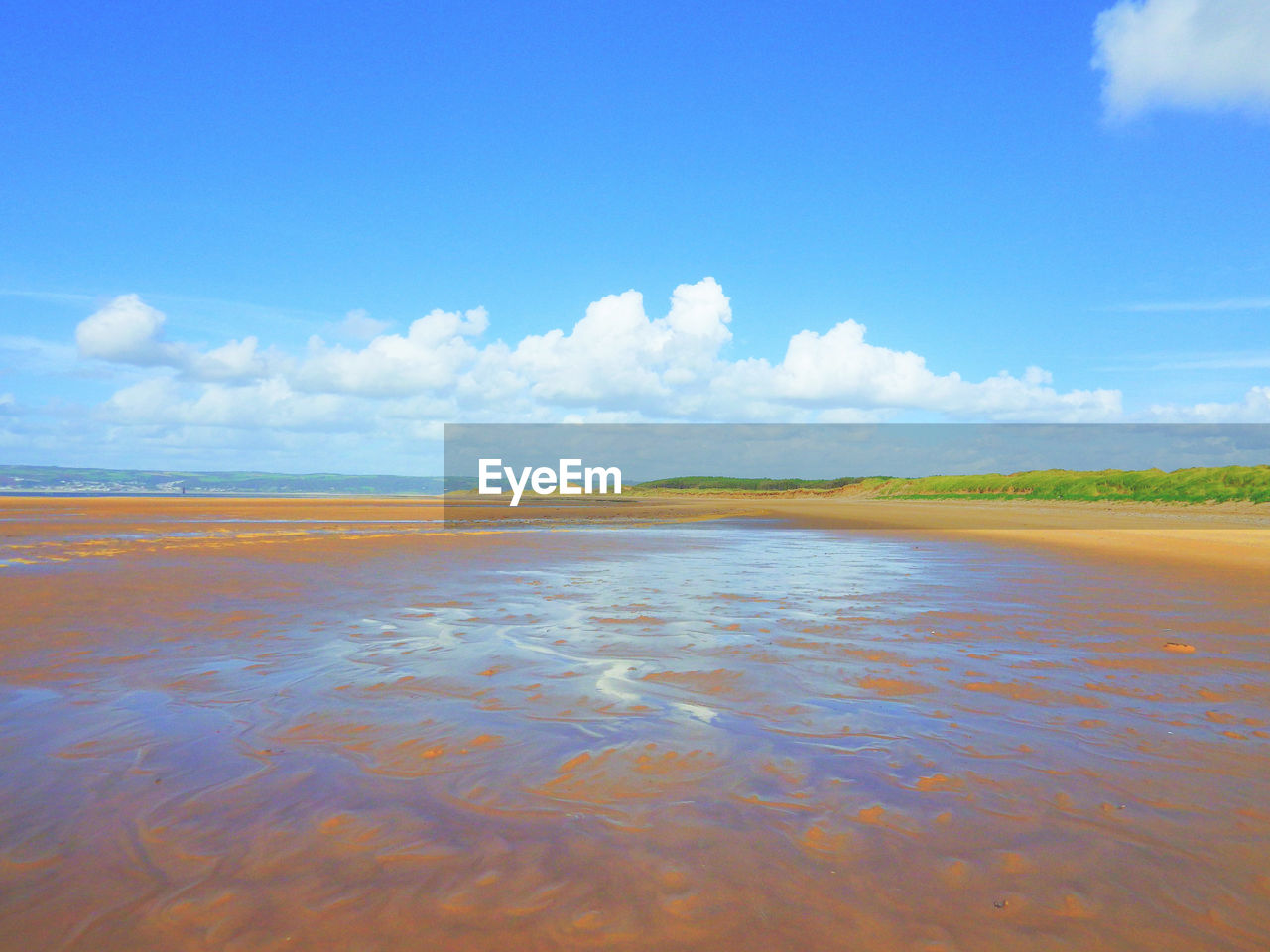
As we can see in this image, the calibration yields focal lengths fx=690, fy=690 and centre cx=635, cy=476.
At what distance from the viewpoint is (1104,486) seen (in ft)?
167

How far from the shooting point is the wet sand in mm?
2799

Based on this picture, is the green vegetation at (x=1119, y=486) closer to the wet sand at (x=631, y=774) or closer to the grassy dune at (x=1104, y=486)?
the grassy dune at (x=1104, y=486)

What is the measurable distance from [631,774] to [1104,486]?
58028 millimetres

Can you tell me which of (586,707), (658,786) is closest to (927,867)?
(658,786)

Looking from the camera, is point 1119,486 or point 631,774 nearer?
point 631,774

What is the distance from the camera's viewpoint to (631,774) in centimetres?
420

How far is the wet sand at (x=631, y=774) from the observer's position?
280 cm

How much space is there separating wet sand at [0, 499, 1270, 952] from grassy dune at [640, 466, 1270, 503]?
38.6 m

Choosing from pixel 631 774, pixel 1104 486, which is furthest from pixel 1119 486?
pixel 631 774

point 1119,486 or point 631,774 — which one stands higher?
point 1119,486

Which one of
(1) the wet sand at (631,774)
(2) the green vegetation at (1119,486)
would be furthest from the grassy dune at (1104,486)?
(1) the wet sand at (631,774)

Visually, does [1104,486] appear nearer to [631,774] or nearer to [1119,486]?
[1119,486]

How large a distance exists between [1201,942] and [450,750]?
3898mm

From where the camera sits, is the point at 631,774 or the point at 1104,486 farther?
the point at 1104,486
